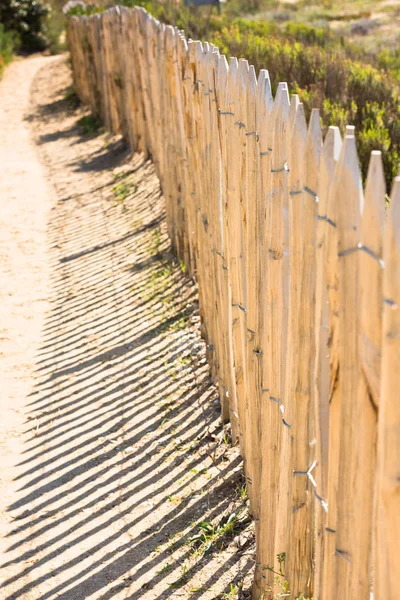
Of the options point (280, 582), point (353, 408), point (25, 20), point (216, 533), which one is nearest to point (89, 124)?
point (216, 533)

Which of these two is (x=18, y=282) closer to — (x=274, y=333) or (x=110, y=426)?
(x=110, y=426)

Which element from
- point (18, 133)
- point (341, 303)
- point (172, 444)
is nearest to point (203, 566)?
point (172, 444)

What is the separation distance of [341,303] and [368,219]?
229 millimetres

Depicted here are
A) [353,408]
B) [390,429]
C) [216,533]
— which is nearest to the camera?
[390,429]

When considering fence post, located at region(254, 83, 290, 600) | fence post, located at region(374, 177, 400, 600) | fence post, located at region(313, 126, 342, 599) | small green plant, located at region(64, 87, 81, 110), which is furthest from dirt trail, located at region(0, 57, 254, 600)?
small green plant, located at region(64, 87, 81, 110)

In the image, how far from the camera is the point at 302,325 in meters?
2.10

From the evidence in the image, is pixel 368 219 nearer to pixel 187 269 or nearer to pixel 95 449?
pixel 95 449

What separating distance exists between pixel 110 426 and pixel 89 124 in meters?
9.04

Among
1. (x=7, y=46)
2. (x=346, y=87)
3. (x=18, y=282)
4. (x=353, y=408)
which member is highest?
(x=353, y=408)

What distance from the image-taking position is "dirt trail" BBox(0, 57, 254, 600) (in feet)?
10.2

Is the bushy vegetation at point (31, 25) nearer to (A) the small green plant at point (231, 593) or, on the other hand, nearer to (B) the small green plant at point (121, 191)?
(B) the small green plant at point (121, 191)

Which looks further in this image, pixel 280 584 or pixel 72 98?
pixel 72 98

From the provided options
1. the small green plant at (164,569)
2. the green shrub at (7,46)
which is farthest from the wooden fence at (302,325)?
the green shrub at (7,46)

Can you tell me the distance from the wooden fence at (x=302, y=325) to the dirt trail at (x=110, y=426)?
28 centimetres
